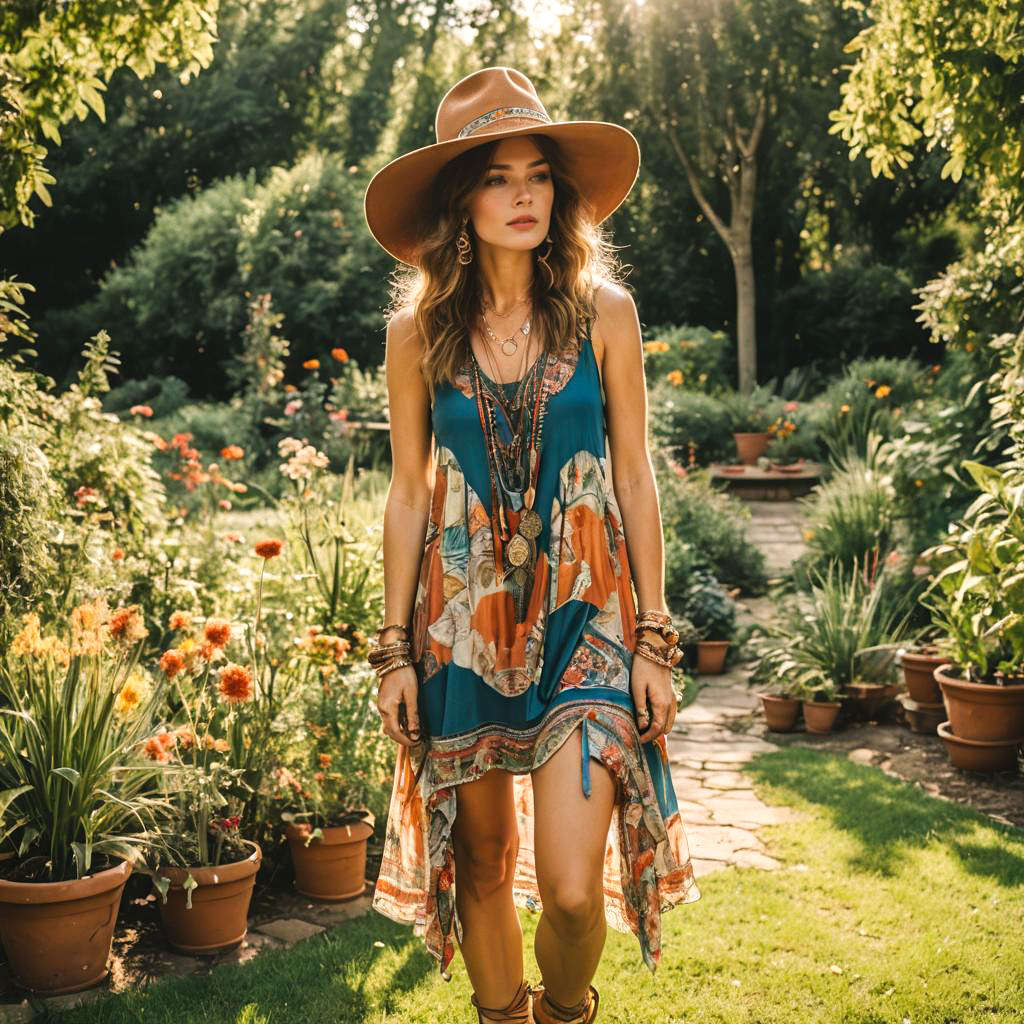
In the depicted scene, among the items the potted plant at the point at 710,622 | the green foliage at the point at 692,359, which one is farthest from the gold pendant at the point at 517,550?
the green foliage at the point at 692,359

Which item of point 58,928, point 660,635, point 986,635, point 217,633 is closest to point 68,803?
point 58,928

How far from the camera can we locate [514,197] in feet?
7.80

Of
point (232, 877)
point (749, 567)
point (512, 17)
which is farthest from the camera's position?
point (512, 17)

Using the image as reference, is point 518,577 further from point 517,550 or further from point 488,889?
point 488,889

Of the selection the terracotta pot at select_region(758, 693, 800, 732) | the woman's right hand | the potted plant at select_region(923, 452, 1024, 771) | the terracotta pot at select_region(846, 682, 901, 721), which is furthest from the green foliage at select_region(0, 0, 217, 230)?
the terracotta pot at select_region(846, 682, 901, 721)

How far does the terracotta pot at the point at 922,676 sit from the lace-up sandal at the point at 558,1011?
12.6ft

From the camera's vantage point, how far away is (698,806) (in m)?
4.81

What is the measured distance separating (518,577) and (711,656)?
5263mm

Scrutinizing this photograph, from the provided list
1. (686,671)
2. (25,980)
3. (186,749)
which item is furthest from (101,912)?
(686,671)

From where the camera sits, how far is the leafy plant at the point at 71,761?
2982 millimetres

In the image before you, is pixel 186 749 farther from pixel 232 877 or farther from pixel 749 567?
pixel 749 567

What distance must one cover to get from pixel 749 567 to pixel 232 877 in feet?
21.1

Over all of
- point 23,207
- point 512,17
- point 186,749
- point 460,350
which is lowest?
point 186,749

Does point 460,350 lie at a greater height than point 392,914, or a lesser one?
greater
